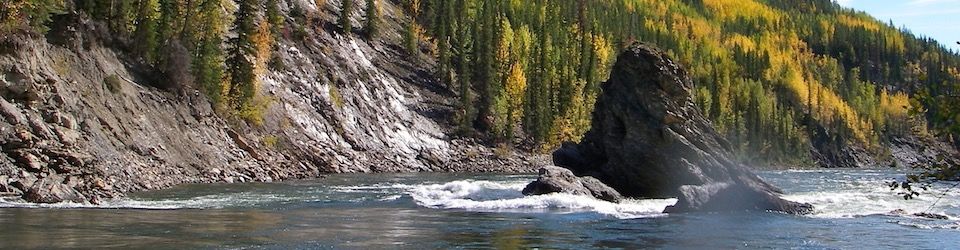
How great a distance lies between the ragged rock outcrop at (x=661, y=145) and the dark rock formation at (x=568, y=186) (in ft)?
11.9

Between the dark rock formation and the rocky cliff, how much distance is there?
66.1 feet

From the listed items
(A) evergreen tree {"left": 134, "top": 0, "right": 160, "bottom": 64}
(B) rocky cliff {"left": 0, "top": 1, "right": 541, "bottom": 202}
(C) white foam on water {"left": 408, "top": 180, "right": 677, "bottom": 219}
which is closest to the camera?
(C) white foam on water {"left": 408, "top": 180, "right": 677, "bottom": 219}

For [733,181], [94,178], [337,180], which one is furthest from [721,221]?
[337,180]

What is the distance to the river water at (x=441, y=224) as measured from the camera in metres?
25.2

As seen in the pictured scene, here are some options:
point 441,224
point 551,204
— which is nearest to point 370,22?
point 551,204

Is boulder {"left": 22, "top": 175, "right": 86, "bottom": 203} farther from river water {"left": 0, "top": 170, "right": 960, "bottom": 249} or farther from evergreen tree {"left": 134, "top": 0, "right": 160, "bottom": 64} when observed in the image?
evergreen tree {"left": 134, "top": 0, "right": 160, "bottom": 64}

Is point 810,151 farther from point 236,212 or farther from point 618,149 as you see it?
point 236,212

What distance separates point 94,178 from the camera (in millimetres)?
41250

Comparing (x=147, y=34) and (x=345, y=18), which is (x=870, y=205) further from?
(x=345, y=18)

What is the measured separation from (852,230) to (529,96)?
9140 centimetres

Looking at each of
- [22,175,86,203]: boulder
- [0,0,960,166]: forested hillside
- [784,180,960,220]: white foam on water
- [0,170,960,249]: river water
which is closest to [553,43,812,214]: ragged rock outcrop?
[784,180,960,220]: white foam on water

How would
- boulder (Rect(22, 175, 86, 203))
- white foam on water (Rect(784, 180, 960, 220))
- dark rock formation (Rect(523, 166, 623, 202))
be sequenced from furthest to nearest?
1. dark rock formation (Rect(523, 166, 623, 202))
2. white foam on water (Rect(784, 180, 960, 220))
3. boulder (Rect(22, 175, 86, 203))

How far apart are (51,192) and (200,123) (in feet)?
91.5

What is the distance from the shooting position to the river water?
2519 centimetres
